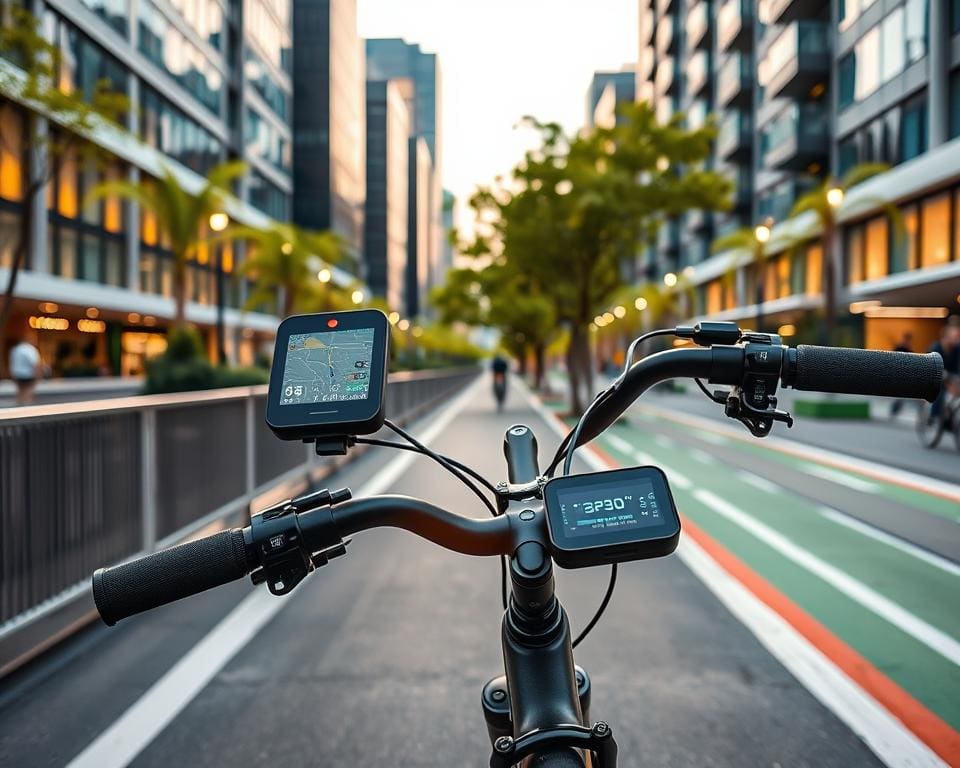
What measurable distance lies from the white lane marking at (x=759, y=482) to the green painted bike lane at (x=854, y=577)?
4.2 inches

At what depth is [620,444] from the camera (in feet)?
46.1

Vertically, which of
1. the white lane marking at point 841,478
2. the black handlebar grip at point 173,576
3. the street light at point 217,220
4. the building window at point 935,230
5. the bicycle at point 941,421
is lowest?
the white lane marking at point 841,478

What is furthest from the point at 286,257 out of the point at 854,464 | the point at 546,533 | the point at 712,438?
the point at 546,533


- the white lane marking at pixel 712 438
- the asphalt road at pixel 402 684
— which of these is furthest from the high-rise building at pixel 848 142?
the asphalt road at pixel 402 684

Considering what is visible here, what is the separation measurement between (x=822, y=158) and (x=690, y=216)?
2489cm

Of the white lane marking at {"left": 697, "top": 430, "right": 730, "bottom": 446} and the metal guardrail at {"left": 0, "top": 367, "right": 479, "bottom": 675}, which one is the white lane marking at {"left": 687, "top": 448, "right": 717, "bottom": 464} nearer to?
the white lane marking at {"left": 697, "top": 430, "right": 730, "bottom": 446}

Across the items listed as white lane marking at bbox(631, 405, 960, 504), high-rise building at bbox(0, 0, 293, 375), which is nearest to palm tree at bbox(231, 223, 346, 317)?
high-rise building at bbox(0, 0, 293, 375)

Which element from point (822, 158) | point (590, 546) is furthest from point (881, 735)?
point (822, 158)

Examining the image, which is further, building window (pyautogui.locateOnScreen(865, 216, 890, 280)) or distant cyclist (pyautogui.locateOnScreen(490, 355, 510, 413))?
building window (pyautogui.locateOnScreen(865, 216, 890, 280))

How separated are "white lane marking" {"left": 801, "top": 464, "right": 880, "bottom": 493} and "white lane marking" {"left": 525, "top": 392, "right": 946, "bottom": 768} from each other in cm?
436

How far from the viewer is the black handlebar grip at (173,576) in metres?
1.31

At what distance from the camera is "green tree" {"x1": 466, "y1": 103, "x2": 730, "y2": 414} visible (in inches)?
773

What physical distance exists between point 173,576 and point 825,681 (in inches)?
121

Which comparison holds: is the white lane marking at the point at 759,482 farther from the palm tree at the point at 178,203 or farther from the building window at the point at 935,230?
the building window at the point at 935,230
